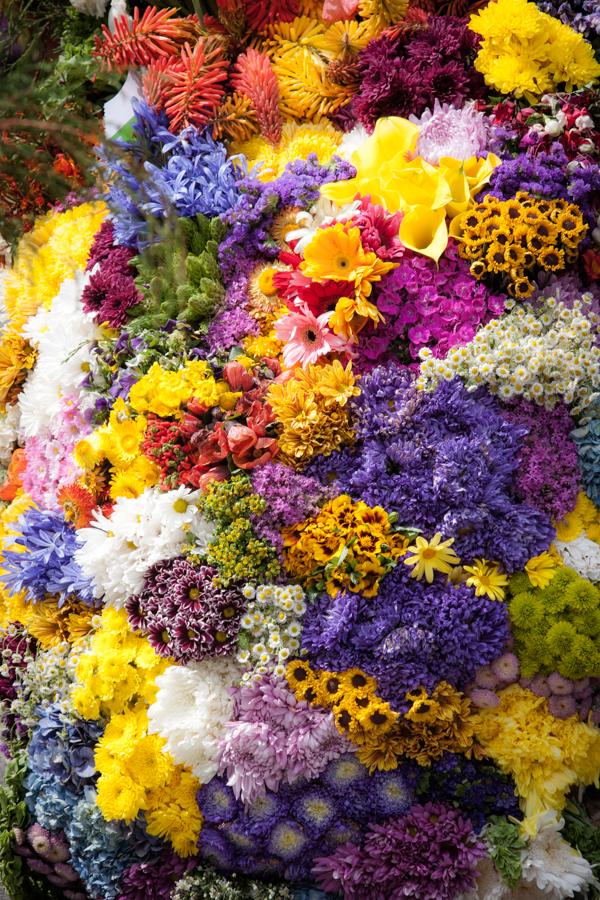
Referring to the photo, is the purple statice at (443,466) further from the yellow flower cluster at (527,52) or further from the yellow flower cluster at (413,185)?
the yellow flower cluster at (527,52)

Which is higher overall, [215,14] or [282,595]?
[215,14]

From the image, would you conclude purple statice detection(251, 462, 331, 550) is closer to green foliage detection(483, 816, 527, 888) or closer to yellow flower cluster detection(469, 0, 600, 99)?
green foliage detection(483, 816, 527, 888)

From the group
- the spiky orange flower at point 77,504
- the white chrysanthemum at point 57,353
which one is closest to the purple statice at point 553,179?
the white chrysanthemum at point 57,353

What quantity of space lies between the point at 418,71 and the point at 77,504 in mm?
1770

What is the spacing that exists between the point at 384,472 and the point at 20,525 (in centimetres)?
125

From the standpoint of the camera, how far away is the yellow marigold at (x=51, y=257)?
3336 mm

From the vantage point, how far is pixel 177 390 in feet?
8.75

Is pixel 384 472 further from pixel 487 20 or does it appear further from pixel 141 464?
pixel 487 20

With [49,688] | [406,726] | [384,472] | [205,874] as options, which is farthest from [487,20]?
[205,874]

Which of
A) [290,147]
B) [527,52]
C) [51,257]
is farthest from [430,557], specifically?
[51,257]

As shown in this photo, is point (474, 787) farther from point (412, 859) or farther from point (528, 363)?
point (528, 363)

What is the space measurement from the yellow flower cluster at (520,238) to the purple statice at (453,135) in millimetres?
271

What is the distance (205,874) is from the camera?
249cm

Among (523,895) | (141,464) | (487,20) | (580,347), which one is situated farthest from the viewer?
(487,20)
